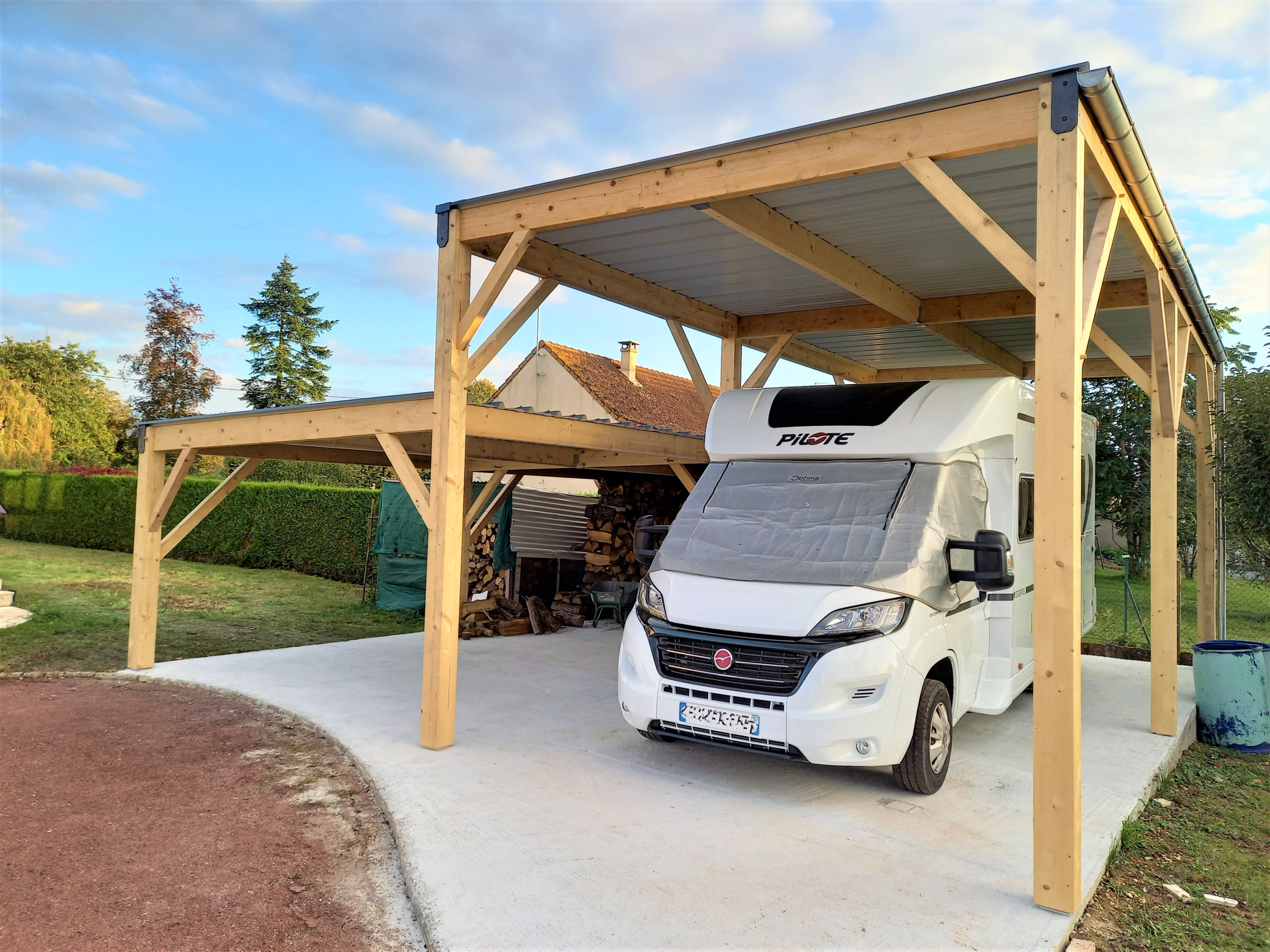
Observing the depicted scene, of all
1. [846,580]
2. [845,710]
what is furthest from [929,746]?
[846,580]

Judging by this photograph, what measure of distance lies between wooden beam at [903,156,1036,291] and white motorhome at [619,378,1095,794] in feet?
4.68

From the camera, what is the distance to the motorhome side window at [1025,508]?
553cm

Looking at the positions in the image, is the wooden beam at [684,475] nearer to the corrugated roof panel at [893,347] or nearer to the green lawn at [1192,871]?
the corrugated roof panel at [893,347]

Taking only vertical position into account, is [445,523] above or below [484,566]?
above

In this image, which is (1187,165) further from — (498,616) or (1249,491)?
(498,616)

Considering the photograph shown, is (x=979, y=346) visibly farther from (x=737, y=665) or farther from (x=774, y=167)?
(x=737, y=665)

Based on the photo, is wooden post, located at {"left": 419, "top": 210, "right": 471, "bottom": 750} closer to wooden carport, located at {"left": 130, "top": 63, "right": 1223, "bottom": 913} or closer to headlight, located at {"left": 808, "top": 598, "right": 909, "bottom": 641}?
wooden carport, located at {"left": 130, "top": 63, "right": 1223, "bottom": 913}

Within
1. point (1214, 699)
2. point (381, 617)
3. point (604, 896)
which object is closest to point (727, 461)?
point (604, 896)

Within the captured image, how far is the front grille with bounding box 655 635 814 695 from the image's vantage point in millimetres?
4152

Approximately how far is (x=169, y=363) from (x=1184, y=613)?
37998 millimetres

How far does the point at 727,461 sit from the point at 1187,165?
5469 millimetres

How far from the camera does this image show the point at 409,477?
571 centimetres

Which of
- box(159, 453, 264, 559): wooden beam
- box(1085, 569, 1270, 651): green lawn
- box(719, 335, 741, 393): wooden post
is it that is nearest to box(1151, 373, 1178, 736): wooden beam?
box(1085, 569, 1270, 651): green lawn

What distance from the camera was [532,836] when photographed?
397cm
